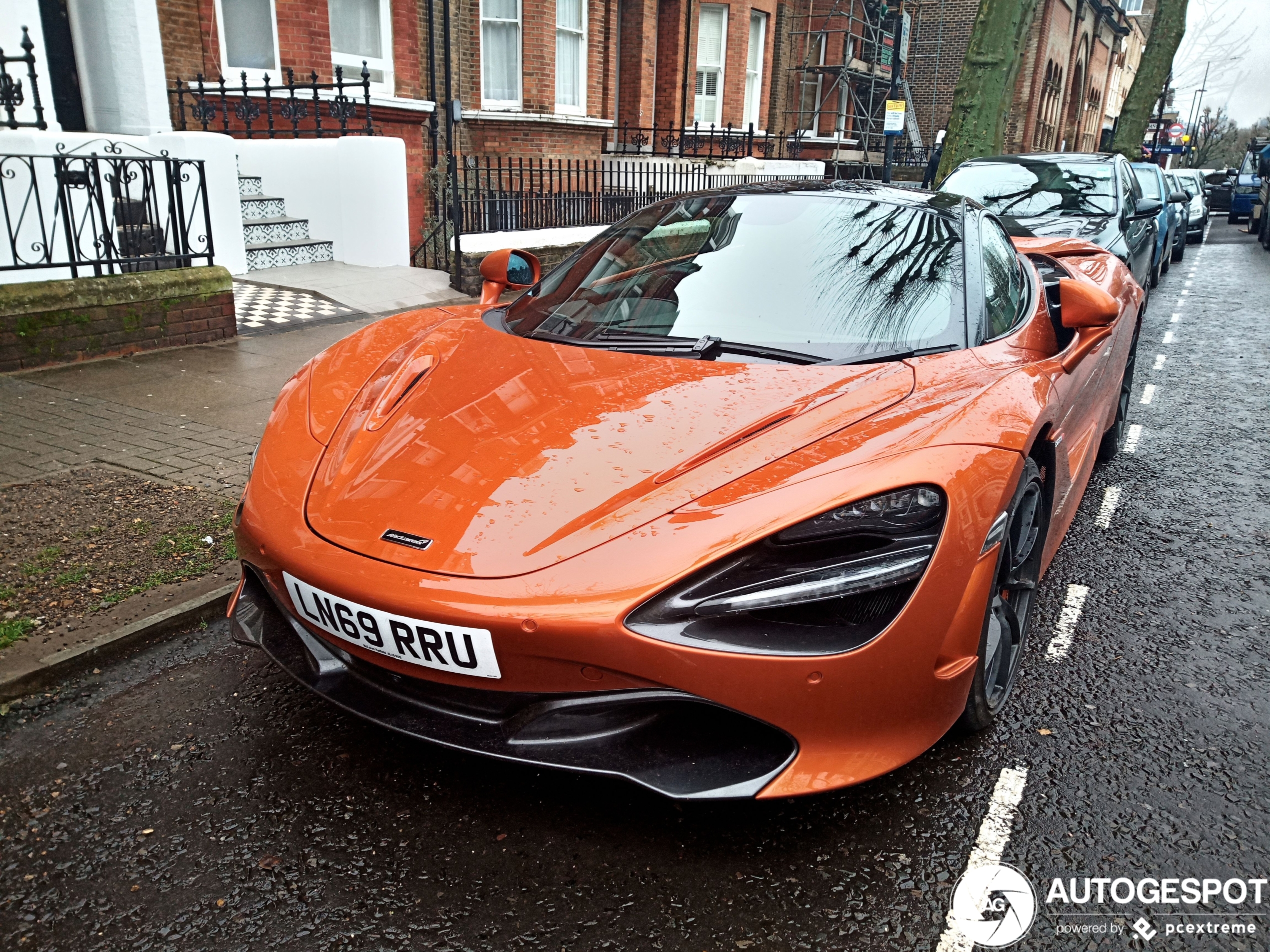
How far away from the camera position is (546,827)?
2334 millimetres

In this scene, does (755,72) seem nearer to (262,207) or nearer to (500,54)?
(500,54)

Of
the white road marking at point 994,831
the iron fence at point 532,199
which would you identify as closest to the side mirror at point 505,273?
the white road marking at point 994,831

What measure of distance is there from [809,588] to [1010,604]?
45.8 inches

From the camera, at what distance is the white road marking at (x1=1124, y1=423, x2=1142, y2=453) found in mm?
5918

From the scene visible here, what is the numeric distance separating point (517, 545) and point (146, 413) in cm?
425

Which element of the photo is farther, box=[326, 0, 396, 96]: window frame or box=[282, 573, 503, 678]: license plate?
box=[326, 0, 396, 96]: window frame

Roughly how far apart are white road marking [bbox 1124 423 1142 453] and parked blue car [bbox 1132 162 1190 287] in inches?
237

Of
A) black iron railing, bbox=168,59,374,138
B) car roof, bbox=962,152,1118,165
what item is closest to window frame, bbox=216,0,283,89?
black iron railing, bbox=168,59,374,138

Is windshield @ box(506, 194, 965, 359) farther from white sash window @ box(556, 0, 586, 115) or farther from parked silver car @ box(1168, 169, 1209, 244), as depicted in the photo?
parked silver car @ box(1168, 169, 1209, 244)

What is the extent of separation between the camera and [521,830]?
7.62ft

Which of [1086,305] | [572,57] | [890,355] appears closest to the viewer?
[890,355]

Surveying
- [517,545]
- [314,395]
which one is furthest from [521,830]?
[314,395]

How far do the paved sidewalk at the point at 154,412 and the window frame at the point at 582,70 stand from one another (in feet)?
34.4

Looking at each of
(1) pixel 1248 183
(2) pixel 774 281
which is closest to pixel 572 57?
(2) pixel 774 281
